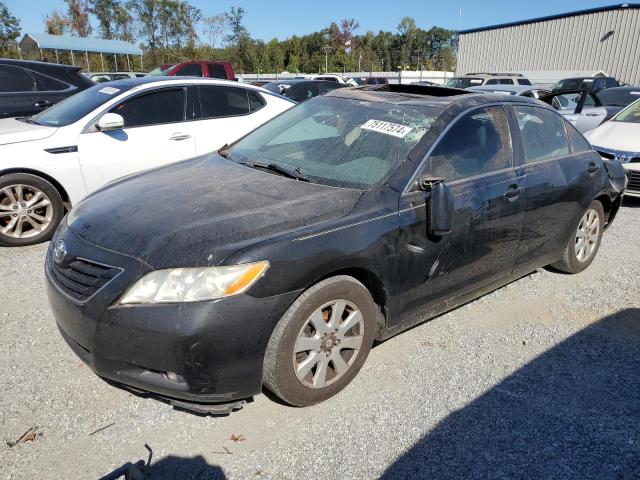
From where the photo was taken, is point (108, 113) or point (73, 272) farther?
point (108, 113)

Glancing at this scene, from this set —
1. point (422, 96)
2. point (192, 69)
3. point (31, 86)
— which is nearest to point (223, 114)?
point (422, 96)

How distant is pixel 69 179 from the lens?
4.97m

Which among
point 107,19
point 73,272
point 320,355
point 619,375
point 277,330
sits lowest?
point 619,375

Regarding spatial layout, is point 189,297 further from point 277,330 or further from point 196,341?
point 277,330

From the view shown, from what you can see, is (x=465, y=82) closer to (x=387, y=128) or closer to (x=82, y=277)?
(x=387, y=128)

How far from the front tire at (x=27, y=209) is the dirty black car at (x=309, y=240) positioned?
2023mm

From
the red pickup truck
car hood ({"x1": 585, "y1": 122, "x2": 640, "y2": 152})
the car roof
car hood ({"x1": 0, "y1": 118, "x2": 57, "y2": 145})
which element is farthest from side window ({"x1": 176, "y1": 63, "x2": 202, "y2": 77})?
the car roof

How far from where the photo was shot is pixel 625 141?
7129 mm

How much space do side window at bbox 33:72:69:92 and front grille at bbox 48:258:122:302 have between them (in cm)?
605

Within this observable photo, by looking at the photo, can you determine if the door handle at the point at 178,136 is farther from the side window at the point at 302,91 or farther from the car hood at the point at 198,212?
the side window at the point at 302,91

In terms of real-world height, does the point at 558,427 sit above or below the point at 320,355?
below

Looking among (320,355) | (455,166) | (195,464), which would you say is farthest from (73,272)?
(455,166)

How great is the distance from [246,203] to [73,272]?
93cm

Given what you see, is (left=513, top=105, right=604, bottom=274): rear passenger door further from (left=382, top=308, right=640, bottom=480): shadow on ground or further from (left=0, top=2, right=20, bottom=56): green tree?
(left=0, top=2, right=20, bottom=56): green tree
